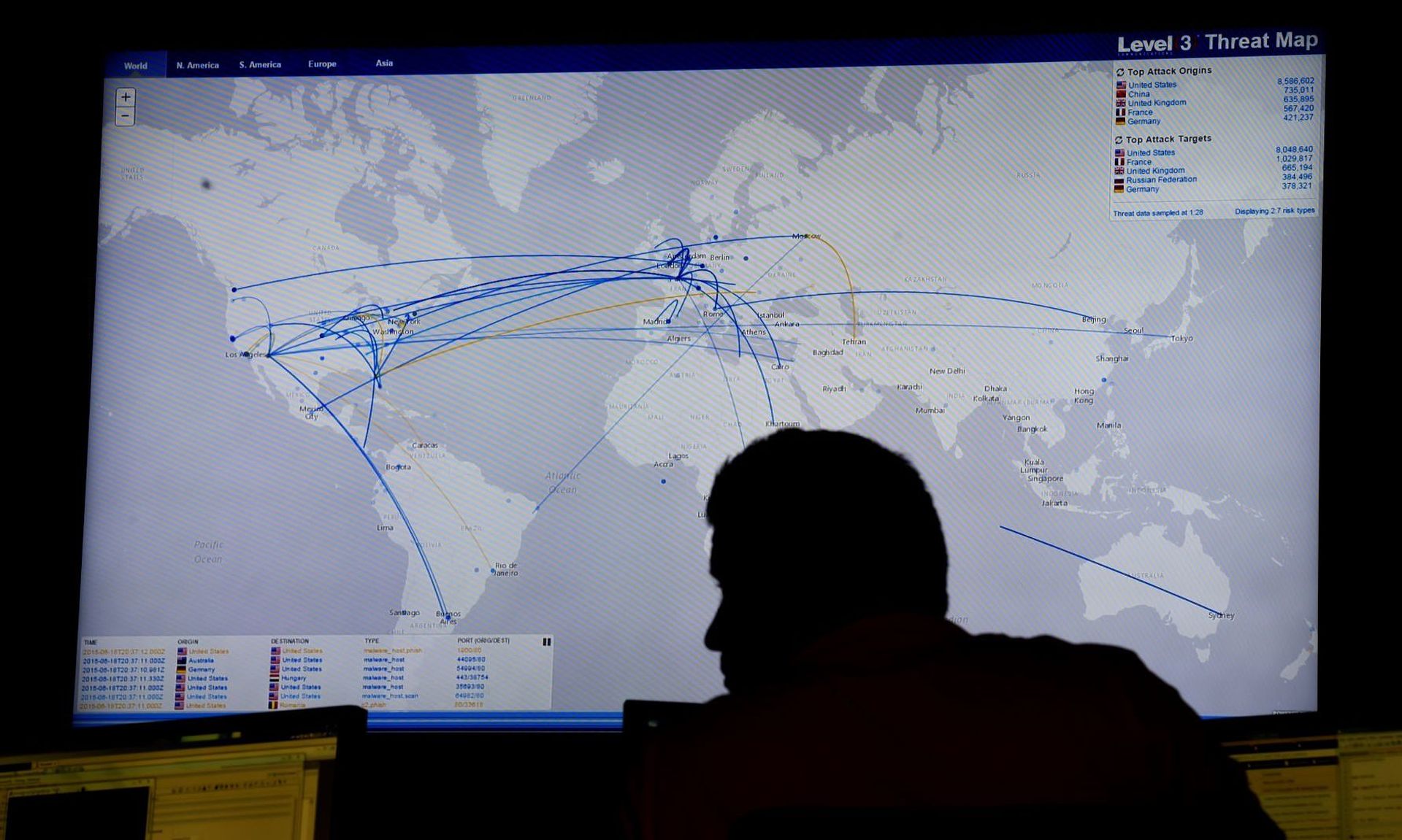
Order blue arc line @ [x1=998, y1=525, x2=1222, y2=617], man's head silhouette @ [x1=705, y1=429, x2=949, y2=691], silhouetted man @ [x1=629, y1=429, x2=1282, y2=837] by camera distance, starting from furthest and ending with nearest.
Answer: blue arc line @ [x1=998, y1=525, x2=1222, y2=617] < man's head silhouette @ [x1=705, y1=429, x2=949, y2=691] < silhouetted man @ [x1=629, y1=429, x2=1282, y2=837]

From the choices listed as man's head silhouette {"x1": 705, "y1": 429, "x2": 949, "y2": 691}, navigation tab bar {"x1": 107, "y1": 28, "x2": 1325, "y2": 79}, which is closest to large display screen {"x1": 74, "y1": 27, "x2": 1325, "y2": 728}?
navigation tab bar {"x1": 107, "y1": 28, "x2": 1325, "y2": 79}

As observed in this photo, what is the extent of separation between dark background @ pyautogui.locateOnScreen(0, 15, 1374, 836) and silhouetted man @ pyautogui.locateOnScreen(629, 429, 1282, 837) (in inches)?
31.1

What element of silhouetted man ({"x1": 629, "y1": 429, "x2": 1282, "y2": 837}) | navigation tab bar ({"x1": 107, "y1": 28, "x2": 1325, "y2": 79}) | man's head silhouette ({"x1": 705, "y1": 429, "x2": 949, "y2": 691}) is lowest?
silhouetted man ({"x1": 629, "y1": 429, "x2": 1282, "y2": 837})

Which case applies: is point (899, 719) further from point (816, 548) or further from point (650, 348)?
point (650, 348)

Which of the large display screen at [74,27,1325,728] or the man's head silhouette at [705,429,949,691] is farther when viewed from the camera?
the large display screen at [74,27,1325,728]

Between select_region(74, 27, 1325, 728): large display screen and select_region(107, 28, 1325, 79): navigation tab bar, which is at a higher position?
select_region(107, 28, 1325, 79): navigation tab bar

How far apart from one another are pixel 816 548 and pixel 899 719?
262mm

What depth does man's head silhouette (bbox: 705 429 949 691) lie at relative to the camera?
3.65 feet

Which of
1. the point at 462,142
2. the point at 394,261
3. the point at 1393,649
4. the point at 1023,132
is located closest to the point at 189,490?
the point at 394,261

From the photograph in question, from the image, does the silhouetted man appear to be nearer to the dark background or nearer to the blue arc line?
the blue arc line

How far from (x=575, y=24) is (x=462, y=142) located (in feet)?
1.08

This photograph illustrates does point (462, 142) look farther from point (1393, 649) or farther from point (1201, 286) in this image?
point (1393, 649)

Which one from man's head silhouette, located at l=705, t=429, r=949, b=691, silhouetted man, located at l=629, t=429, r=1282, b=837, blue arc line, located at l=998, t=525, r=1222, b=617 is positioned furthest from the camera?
blue arc line, located at l=998, t=525, r=1222, b=617

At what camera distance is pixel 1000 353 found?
1.78 meters
